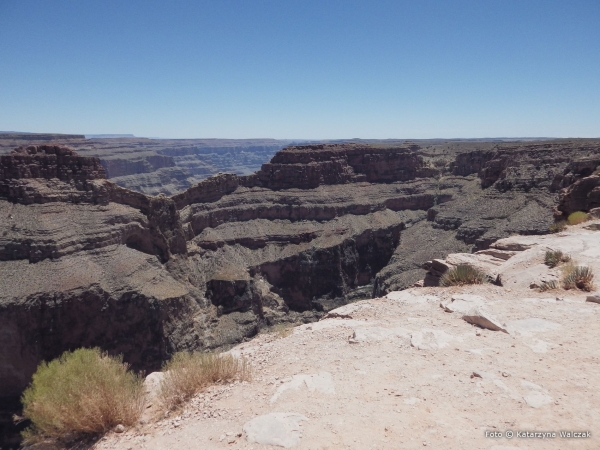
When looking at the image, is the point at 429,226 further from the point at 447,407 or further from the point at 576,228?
the point at 447,407

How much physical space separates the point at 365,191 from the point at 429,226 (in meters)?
14.8

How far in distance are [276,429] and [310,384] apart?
1404 mm

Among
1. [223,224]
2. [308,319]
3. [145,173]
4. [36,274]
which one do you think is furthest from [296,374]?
[145,173]

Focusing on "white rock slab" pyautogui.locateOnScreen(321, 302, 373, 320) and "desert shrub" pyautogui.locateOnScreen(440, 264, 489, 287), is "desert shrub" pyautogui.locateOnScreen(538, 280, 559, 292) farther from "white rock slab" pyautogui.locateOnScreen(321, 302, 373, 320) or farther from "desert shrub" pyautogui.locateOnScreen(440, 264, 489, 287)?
"white rock slab" pyautogui.locateOnScreen(321, 302, 373, 320)

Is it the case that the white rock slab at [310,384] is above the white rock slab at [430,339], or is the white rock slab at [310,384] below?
below

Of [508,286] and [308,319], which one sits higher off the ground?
[508,286]

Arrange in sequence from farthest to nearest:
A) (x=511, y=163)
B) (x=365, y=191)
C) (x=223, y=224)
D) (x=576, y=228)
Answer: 1. (x=365, y=191)
2. (x=511, y=163)
3. (x=223, y=224)
4. (x=576, y=228)

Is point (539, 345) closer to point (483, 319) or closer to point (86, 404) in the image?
point (483, 319)

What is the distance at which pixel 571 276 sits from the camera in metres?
11.4

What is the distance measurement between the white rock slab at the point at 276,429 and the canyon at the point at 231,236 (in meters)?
26.1

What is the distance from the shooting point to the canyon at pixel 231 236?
30.6m

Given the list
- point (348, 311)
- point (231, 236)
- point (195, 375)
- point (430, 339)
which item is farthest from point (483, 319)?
point (231, 236)

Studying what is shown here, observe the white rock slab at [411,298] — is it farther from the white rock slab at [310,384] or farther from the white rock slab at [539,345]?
the white rock slab at [310,384]

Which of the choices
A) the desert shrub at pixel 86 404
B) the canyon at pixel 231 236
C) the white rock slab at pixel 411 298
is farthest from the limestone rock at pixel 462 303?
the canyon at pixel 231 236
